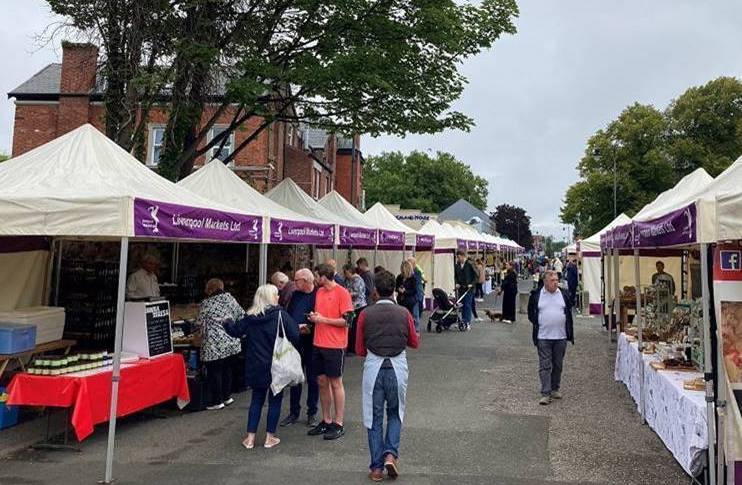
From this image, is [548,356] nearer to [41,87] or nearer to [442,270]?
[442,270]

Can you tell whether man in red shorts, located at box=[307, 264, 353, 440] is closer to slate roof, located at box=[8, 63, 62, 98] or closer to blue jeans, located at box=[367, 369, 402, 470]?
blue jeans, located at box=[367, 369, 402, 470]

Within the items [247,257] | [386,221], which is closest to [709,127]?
[386,221]

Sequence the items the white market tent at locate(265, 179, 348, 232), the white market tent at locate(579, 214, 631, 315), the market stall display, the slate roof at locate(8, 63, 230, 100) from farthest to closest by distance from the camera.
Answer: the slate roof at locate(8, 63, 230, 100) → the white market tent at locate(579, 214, 631, 315) → the white market tent at locate(265, 179, 348, 232) → the market stall display

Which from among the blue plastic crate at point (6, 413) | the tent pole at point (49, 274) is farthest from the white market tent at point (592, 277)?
the blue plastic crate at point (6, 413)

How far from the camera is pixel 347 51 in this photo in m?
11.5

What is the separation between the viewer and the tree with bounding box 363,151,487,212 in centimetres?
8112

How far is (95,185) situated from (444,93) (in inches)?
356

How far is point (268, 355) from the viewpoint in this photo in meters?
5.84

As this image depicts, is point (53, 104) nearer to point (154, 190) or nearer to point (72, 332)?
point (72, 332)

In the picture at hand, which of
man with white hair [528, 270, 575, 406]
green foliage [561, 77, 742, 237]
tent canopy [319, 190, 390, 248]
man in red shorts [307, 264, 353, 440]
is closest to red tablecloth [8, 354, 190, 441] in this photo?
man in red shorts [307, 264, 353, 440]

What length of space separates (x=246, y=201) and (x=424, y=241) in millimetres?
8770

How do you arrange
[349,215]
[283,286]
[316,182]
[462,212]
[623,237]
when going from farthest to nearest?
1. [462,212]
2. [316,182]
3. [349,215]
4. [283,286]
5. [623,237]

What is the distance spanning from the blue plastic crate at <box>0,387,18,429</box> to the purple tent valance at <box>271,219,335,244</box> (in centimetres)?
375

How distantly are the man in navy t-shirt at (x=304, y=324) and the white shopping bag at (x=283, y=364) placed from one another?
58 centimetres
